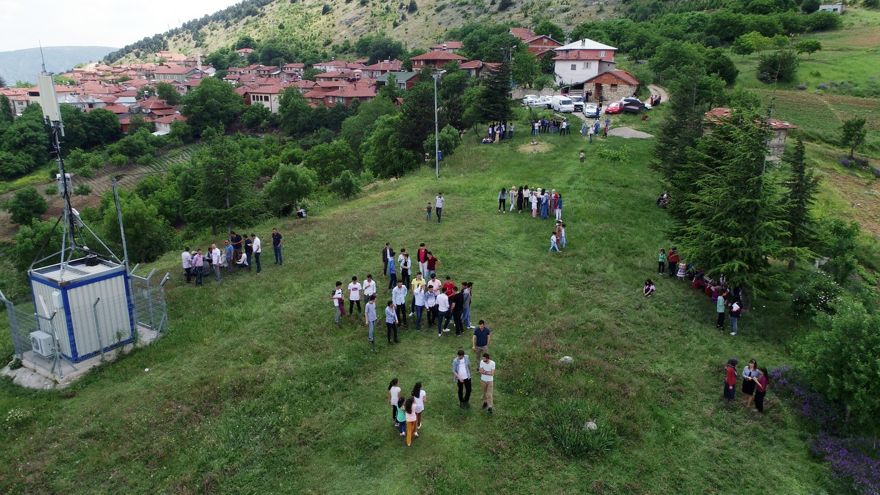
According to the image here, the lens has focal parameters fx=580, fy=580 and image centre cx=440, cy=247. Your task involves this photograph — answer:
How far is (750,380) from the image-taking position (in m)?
14.7

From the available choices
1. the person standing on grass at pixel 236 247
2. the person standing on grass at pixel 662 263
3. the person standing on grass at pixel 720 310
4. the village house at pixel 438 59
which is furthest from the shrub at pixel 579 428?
the village house at pixel 438 59

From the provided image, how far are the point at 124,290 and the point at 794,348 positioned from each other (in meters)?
19.6

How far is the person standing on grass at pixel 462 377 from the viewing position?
511 inches

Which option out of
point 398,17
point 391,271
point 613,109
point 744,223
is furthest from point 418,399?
point 398,17

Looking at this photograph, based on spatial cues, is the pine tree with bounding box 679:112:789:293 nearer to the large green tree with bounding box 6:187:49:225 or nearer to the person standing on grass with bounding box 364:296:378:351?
the person standing on grass with bounding box 364:296:378:351

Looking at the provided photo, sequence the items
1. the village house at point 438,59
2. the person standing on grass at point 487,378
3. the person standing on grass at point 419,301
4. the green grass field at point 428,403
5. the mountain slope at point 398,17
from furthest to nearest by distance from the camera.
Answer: the mountain slope at point 398,17
the village house at point 438,59
the person standing on grass at point 419,301
the person standing on grass at point 487,378
the green grass field at point 428,403

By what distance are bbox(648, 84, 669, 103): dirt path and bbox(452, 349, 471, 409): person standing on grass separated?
153 ft

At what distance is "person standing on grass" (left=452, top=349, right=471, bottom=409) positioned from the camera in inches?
511

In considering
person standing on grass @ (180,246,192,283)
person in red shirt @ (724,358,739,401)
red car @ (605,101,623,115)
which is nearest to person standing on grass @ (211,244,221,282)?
person standing on grass @ (180,246,192,283)

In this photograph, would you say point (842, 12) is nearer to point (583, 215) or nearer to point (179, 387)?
point (583, 215)

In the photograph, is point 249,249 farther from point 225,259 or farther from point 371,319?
point 371,319

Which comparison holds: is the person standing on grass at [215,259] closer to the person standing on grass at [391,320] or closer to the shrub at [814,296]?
the person standing on grass at [391,320]

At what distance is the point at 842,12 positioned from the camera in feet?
273

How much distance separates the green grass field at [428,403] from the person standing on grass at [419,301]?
51 centimetres
